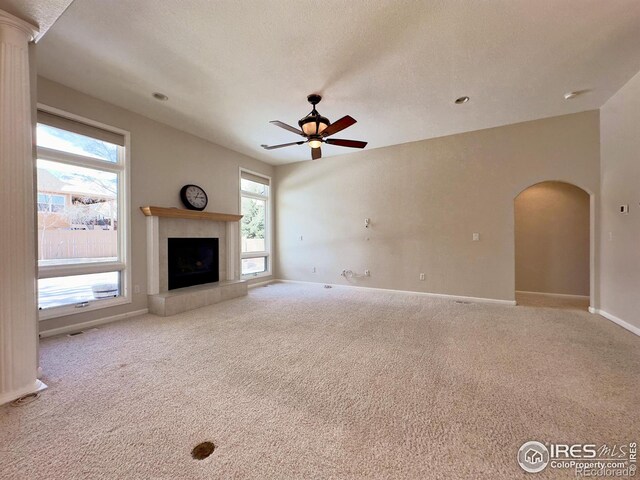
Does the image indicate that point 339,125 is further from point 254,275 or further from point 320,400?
point 254,275

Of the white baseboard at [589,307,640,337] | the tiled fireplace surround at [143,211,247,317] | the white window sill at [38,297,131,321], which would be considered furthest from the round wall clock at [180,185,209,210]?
the white baseboard at [589,307,640,337]

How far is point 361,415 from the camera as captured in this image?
171 cm

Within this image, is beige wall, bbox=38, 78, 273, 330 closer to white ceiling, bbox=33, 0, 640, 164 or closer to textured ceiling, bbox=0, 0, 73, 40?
white ceiling, bbox=33, 0, 640, 164

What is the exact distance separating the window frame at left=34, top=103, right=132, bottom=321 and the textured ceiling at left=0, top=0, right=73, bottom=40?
1.57 m

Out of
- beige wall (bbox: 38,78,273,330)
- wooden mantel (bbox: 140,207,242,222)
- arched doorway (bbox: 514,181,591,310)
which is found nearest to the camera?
beige wall (bbox: 38,78,273,330)

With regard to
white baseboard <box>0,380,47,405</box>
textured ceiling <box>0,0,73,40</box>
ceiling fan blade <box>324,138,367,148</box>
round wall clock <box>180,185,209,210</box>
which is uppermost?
textured ceiling <box>0,0,73,40</box>

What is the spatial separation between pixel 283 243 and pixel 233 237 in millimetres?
1512

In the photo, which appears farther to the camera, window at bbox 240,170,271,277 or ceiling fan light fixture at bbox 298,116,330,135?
window at bbox 240,170,271,277

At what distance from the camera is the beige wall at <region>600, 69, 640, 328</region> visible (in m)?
3.13

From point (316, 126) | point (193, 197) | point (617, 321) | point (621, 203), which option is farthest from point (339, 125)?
point (617, 321)

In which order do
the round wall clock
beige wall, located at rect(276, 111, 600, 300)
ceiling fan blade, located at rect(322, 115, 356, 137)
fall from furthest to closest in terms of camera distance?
1. the round wall clock
2. beige wall, located at rect(276, 111, 600, 300)
3. ceiling fan blade, located at rect(322, 115, 356, 137)

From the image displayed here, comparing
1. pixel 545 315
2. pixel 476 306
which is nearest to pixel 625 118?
pixel 545 315

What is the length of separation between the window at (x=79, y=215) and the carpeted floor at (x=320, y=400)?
0.69 m

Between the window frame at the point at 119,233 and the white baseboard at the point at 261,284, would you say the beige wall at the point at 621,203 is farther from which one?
the window frame at the point at 119,233
